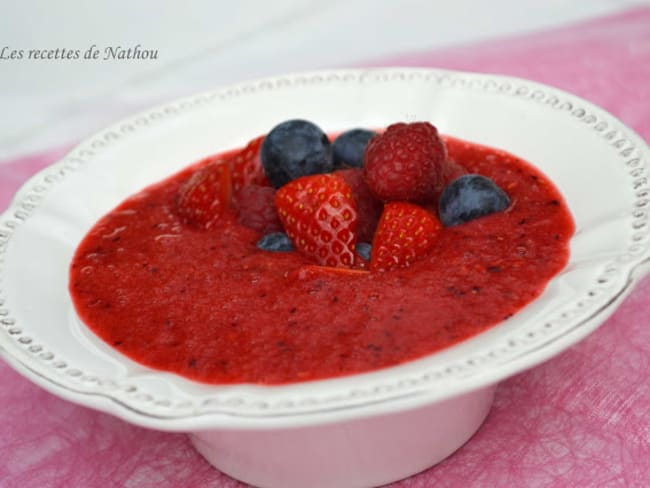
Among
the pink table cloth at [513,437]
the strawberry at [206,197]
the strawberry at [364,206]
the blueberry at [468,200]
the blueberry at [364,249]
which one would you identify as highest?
the blueberry at [468,200]

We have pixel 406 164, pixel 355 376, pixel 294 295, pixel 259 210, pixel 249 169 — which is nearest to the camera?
pixel 355 376

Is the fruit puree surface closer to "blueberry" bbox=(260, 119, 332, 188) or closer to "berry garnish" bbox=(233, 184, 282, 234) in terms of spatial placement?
"berry garnish" bbox=(233, 184, 282, 234)

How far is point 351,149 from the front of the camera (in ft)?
7.83

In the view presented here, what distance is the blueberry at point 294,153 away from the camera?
2.22 meters

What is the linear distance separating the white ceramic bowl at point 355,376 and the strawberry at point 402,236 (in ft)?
1.06

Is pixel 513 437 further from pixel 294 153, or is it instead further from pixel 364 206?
pixel 294 153

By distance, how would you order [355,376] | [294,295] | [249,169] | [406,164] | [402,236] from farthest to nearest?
[249,169] → [406,164] → [402,236] → [294,295] → [355,376]

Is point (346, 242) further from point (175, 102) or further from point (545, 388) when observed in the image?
point (175, 102)

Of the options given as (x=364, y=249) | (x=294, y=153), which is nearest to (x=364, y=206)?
(x=364, y=249)

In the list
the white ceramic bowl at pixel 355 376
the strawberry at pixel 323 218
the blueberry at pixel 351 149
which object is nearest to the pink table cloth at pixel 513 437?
the white ceramic bowl at pixel 355 376

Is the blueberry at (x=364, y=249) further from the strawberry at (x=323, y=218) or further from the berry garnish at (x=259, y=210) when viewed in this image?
the berry garnish at (x=259, y=210)

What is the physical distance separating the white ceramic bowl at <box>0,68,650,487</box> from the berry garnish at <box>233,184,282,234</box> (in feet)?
1.41

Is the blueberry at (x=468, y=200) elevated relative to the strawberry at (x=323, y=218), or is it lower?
elevated

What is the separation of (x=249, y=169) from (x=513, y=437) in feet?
3.26
